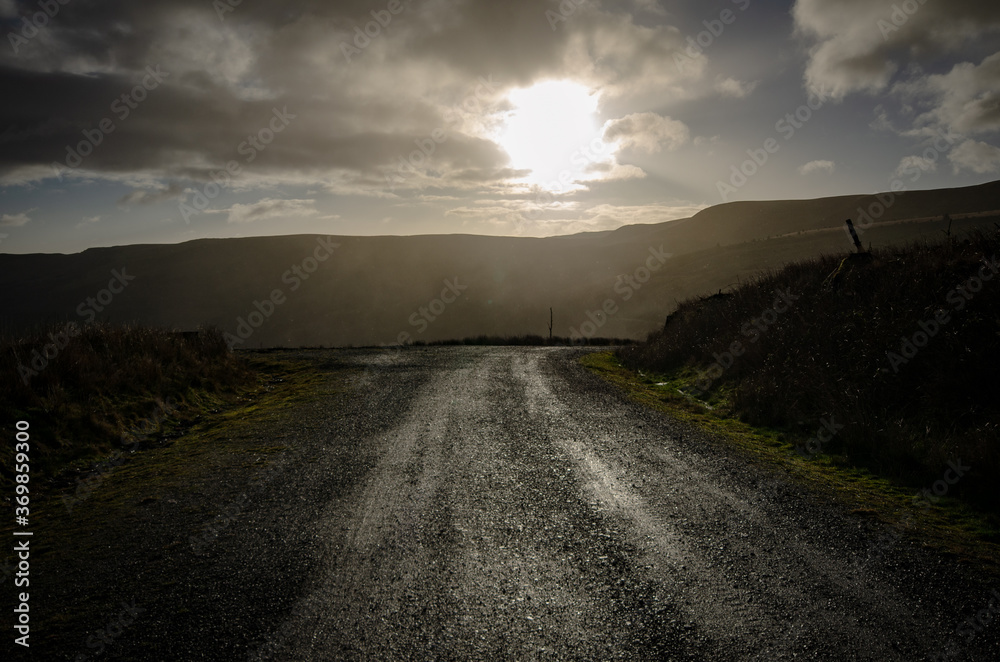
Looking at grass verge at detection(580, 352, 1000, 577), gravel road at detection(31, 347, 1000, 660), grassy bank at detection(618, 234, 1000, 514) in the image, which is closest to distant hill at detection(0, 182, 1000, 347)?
grassy bank at detection(618, 234, 1000, 514)

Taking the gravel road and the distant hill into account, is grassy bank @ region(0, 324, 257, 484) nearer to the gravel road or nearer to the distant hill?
the gravel road

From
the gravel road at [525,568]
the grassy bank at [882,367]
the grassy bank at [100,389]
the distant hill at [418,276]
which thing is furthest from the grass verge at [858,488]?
the distant hill at [418,276]

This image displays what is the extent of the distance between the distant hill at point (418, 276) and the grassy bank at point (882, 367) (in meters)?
58.3

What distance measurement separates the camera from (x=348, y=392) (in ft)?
38.8

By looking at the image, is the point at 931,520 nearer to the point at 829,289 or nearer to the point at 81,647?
the point at 81,647

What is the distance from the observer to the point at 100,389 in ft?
29.2

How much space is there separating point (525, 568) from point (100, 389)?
8683 millimetres

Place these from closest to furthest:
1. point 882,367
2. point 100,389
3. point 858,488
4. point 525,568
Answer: point 525,568
point 858,488
point 882,367
point 100,389

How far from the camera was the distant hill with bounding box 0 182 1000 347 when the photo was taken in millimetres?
87375

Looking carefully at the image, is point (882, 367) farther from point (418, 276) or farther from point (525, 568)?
point (418, 276)

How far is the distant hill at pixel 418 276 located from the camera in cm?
8738

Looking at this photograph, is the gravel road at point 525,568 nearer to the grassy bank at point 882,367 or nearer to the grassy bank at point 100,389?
the grassy bank at point 882,367

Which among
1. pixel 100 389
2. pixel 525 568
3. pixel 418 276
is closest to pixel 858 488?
pixel 525 568

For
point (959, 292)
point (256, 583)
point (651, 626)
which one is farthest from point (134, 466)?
point (959, 292)
